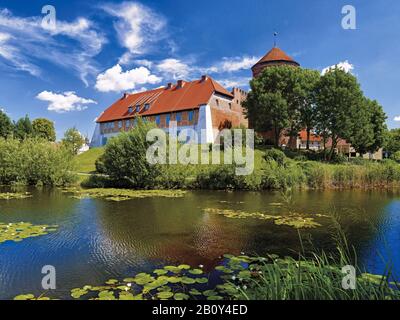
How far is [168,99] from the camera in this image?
4794 centimetres

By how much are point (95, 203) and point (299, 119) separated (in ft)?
107

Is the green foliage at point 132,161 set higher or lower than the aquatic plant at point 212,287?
higher

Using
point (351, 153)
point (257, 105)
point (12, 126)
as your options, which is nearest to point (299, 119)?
point (257, 105)

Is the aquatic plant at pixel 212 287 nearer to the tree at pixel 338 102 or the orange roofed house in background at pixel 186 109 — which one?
the orange roofed house in background at pixel 186 109

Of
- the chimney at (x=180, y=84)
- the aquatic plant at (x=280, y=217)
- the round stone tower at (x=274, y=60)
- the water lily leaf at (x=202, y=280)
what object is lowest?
the water lily leaf at (x=202, y=280)

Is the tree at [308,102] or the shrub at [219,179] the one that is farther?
the tree at [308,102]

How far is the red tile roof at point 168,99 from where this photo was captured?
43.6m

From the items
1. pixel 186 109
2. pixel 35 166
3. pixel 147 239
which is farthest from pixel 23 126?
pixel 147 239

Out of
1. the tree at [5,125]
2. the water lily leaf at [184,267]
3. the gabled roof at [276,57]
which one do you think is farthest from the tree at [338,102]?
the tree at [5,125]

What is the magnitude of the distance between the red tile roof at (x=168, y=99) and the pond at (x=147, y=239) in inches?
1132

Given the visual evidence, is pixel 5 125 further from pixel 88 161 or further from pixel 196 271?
pixel 196 271

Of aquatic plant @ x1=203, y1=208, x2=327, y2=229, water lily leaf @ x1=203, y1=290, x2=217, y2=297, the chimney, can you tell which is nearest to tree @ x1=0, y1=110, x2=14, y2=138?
the chimney

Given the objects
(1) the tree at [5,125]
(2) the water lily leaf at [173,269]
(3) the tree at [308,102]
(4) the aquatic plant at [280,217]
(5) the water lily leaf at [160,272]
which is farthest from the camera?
(1) the tree at [5,125]

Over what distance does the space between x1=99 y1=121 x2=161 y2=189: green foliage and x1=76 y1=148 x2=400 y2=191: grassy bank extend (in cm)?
46
